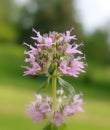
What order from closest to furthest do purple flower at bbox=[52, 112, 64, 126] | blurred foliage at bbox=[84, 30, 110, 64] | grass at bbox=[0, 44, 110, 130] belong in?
purple flower at bbox=[52, 112, 64, 126], grass at bbox=[0, 44, 110, 130], blurred foliage at bbox=[84, 30, 110, 64]

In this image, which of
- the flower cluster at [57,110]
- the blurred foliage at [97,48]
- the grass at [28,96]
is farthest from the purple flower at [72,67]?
the blurred foliage at [97,48]

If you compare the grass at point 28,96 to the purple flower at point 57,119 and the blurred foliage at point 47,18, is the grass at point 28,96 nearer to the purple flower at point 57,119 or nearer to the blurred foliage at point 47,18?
the blurred foliage at point 47,18

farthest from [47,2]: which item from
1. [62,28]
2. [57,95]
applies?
[57,95]

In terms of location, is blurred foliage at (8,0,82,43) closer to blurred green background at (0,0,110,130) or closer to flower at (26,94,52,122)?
blurred green background at (0,0,110,130)

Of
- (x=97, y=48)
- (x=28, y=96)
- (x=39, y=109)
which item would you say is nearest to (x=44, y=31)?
(x=97, y=48)

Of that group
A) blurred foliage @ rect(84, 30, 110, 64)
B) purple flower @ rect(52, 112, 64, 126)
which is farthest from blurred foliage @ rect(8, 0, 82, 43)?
purple flower @ rect(52, 112, 64, 126)

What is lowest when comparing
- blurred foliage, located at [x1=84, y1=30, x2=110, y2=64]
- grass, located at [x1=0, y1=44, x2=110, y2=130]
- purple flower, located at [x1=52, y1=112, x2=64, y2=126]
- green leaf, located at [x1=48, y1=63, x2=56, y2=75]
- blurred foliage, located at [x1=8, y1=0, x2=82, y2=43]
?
purple flower, located at [x1=52, y1=112, x2=64, y2=126]

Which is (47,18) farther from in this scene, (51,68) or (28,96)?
(51,68)
